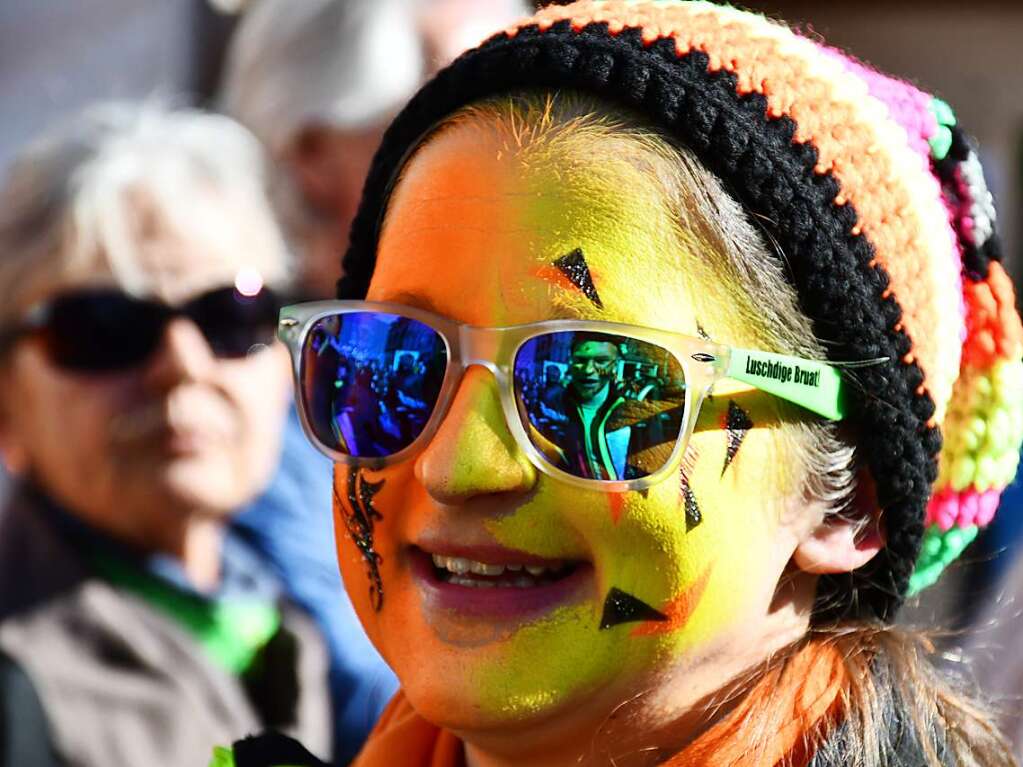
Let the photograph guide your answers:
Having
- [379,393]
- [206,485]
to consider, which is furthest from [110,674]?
[379,393]

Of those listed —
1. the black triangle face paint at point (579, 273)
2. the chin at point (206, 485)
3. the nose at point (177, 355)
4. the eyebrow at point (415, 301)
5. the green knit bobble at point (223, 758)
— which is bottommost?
the chin at point (206, 485)

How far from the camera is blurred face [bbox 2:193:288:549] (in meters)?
3.45

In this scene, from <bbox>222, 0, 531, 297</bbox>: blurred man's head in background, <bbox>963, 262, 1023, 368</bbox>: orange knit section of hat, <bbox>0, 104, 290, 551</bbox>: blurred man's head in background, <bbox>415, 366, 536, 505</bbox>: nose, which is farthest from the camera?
<bbox>222, 0, 531, 297</bbox>: blurred man's head in background

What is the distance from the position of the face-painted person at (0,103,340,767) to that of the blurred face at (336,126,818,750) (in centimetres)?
194

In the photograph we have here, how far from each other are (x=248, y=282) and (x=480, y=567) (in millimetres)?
2145

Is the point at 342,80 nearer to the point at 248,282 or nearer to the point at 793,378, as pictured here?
the point at 248,282

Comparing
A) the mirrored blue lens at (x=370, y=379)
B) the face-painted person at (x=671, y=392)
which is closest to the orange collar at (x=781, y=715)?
the face-painted person at (x=671, y=392)

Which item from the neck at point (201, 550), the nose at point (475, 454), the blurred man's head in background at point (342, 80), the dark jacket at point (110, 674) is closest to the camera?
the nose at point (475, 454)

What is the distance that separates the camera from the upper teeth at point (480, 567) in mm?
1608

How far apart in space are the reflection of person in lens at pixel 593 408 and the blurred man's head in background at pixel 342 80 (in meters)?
2.63

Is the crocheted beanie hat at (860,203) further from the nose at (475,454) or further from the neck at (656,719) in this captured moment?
the nose at (475,454)

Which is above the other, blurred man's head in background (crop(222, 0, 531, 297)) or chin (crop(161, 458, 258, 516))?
blurred man's head in background (crop(222, 0, 531, 297))

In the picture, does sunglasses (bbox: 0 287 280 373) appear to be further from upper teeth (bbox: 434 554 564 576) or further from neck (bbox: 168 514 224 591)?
upper teeth (bbox: 434 554 564 576)

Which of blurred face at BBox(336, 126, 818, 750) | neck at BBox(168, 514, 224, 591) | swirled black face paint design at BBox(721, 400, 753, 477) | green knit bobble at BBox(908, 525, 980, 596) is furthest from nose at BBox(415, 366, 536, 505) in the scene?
neck at BBox(168, 514, 224, 591)
